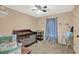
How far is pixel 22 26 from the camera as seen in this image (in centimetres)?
107

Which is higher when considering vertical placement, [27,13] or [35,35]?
[27,13]

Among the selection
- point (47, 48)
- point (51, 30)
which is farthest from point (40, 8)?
point (47, 48)

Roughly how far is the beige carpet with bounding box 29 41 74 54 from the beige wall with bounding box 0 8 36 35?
23 cm

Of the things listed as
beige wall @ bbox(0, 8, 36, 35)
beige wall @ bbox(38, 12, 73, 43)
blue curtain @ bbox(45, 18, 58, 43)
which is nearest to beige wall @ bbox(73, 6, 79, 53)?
beige wall @ bbox(38, 12, 73, 43)

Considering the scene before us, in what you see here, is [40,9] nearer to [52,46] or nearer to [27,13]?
[27,13]

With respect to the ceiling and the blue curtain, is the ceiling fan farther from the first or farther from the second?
the blue curtain

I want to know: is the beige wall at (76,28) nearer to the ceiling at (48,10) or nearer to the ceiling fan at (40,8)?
the ceiling at (48,10)

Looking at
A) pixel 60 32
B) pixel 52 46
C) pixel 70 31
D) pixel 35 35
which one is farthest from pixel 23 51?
pixel 70 31

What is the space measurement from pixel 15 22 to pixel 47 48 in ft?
1.66

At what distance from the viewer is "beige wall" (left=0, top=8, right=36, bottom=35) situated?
0.95 meters

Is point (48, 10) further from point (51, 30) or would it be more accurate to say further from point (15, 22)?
point (15, 22)

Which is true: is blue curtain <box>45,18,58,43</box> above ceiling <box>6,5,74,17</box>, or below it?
below

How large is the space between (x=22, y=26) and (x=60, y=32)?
0.48m
